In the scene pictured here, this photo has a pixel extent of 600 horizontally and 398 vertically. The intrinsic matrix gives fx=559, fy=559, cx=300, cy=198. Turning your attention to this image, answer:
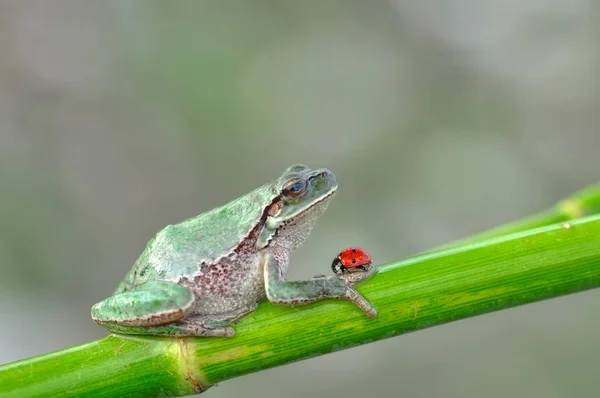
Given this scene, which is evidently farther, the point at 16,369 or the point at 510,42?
the point at 510,42

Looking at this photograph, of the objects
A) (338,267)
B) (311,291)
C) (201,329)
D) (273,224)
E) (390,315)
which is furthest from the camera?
(273,224)

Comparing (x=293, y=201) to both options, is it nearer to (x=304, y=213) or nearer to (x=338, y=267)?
(x=304, y=213)

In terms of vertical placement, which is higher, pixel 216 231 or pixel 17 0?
pixel 17 0

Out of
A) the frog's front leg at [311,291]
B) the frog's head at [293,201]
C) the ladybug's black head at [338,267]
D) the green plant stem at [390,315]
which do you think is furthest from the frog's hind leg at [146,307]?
the ladybug's black head at [338,267]

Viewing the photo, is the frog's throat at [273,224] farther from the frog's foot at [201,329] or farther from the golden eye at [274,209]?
the frog's foot at [201,329]

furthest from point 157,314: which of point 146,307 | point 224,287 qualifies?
point 224,287

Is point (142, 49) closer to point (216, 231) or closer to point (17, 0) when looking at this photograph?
point (17, 0)

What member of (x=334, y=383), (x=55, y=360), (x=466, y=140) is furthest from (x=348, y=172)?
(x=55, y=360)

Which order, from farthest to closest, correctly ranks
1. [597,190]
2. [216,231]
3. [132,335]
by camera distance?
1. [216,231]
2. [597,190]
3. [132,335]
